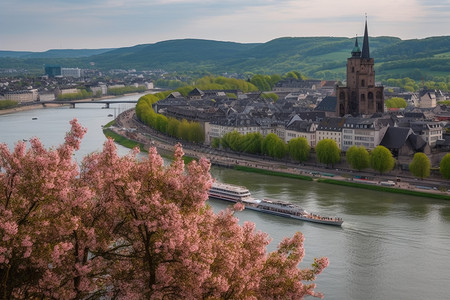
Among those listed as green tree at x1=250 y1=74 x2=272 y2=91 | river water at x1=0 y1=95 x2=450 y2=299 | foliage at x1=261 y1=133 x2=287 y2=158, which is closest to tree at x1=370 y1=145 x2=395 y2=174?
river water at x1=0 y1=95 x2=450 y2=299

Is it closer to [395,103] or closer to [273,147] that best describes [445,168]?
[273,147]

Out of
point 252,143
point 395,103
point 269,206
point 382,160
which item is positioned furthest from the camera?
point 395,103

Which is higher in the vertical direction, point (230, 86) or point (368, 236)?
point (230, 86)

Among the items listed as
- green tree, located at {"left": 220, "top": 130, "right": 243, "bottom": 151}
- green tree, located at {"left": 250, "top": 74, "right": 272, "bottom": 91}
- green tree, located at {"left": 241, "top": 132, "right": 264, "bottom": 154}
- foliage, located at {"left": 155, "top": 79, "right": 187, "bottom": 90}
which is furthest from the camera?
foliage, located at {"left": 155, "top": 79, "right": 187, "bottom": 90}

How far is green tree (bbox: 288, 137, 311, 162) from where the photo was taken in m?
45.0

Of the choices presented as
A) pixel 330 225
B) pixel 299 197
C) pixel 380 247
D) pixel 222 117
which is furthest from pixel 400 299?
pixel 222 117

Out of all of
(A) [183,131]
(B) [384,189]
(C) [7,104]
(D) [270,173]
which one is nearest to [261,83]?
(C) [7,104]

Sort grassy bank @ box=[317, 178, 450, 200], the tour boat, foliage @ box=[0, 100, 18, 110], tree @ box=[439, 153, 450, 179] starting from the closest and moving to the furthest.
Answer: the tour boat → grassy bank @ box=[317, 178, 450, 200] → tree @ box=[439, 153, 450, 179] → foliage @ box=[0, 100, 18, 110]

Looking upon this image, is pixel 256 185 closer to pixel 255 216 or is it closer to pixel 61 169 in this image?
pixel 255 216

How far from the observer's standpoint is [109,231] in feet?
30.3

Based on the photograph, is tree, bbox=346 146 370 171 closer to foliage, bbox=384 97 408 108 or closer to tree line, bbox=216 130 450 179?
tree line, bbox=216 130 450 179

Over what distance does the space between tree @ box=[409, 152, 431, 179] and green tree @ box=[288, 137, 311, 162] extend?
27.6 feet

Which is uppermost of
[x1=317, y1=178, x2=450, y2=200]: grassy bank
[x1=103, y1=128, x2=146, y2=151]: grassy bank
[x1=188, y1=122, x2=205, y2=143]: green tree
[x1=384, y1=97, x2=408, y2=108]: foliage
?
[x1=384, y1=97, x2=408, y2=108]: foliage

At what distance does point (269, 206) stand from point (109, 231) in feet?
69.3
